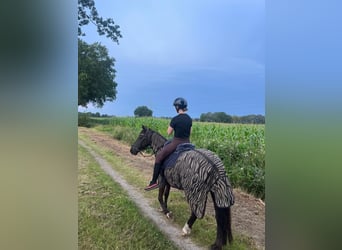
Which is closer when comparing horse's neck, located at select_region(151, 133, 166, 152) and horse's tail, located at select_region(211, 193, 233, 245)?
horse's tail, located at select_region(211, 193, 233, 245)

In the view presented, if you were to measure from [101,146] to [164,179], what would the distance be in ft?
1.42

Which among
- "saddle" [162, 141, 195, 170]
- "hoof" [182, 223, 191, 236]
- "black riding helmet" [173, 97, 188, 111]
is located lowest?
"hoof" [182, 223, 191, 236]

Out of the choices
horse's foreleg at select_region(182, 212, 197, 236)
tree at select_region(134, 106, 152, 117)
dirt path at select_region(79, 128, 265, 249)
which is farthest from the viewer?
tree at select_region(134, 106, 152, 117)

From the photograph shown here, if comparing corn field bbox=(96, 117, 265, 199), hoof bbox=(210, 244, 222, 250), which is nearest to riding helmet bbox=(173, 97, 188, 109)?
corn field bbox=(96, 117, 265, 199)

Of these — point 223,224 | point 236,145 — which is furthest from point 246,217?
point 236,145

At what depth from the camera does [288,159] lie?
1.47 m

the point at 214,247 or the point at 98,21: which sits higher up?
the point at 98,21

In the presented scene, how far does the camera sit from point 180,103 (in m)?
1.76

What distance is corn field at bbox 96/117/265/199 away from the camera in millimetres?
1618

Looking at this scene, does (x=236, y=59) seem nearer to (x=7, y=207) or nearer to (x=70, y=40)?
(x=70, y=40)

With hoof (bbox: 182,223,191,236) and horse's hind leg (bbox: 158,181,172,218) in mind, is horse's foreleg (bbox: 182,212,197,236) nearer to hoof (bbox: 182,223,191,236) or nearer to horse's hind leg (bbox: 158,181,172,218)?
hoof (bbox: 182,223,191,236)

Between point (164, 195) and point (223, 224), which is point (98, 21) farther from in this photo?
point (223, 224)

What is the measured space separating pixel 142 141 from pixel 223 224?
2.13ft

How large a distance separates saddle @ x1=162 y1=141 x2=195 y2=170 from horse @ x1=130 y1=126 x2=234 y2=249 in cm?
2
